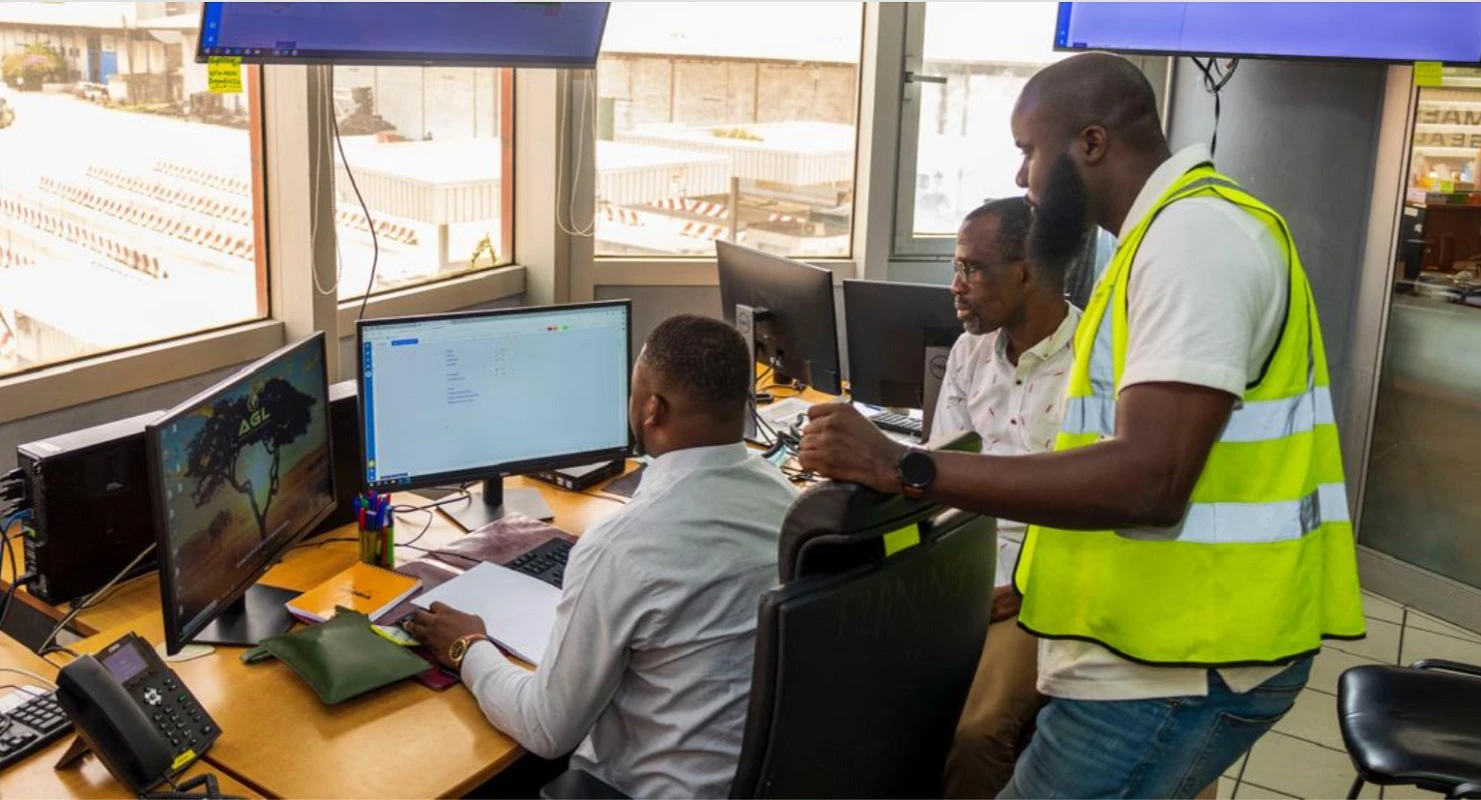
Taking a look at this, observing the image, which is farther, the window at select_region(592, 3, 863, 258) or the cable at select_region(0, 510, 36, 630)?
the window at select_region(592, 3, 863, 258)

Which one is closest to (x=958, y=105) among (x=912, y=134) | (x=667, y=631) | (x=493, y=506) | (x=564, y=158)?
(x=912, y=134)

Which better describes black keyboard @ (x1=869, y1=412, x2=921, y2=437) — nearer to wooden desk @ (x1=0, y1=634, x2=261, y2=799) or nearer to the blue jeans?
the blue jeans

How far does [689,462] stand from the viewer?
178 cm

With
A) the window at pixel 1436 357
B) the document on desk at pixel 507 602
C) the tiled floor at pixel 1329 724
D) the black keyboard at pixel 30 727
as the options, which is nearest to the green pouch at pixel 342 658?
the document on desk at pixel 507 602

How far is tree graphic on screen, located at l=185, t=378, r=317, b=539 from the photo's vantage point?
1.86m

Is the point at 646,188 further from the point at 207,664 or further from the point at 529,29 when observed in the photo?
the point at 207,664

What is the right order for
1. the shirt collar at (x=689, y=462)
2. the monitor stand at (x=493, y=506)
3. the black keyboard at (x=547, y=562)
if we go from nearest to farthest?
1. the shirt collar at (x=689, y=462)
2. the black keyboard at (x=547, y=562)
3. the monitor stand at (x=493, y=506)

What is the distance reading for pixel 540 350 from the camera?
255 centimetres

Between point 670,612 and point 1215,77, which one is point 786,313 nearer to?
point 670,612

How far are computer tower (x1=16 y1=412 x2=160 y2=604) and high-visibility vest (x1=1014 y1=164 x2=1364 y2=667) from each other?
4.78 ft

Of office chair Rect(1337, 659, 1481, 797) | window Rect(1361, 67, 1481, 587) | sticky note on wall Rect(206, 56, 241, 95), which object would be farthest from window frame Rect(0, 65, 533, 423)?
window Rect(1361, 67, 1481, 587)

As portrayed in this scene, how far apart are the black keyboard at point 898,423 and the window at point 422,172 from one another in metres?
1.51

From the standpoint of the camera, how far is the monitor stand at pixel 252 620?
2023 mm

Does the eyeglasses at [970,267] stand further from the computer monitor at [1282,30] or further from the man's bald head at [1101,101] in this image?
the computer monitor at [1282,30]
